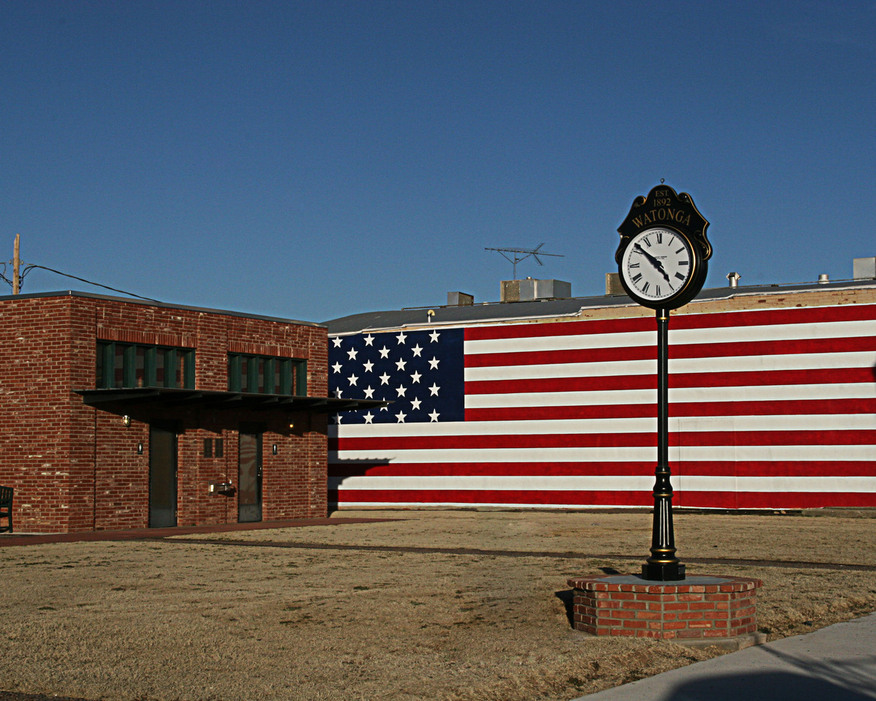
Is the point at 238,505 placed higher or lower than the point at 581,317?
lower

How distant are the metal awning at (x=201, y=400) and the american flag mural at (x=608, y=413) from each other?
27.5 feet

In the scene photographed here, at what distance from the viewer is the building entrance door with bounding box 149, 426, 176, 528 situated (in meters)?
27.0

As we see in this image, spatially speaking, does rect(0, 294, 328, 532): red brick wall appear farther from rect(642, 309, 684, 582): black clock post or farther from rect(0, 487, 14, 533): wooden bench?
rect(642, 309, 684, 582): black clock post

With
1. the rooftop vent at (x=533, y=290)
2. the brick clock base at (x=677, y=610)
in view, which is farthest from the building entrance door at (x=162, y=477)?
the rooftop vent at (x=533, y=290)

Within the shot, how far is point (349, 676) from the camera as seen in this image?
8508mm

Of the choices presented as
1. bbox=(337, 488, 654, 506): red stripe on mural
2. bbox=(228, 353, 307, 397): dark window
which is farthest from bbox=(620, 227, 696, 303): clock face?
bbox=(337, 488, 654, 506): red stripe on mural

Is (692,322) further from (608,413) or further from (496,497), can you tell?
(496,497)

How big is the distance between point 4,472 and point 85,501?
2.08 metres

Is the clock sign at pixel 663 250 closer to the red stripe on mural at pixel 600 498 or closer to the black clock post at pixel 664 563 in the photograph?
the black clock post at pixel 664 563

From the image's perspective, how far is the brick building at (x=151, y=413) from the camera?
981 inches

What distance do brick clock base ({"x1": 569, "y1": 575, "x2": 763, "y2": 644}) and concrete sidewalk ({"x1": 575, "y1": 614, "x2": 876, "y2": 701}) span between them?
345mm

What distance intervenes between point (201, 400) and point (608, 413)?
50.5 feet

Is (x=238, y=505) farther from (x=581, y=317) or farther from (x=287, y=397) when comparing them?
(x=581, y=317)


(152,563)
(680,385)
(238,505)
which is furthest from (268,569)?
(680,385)
